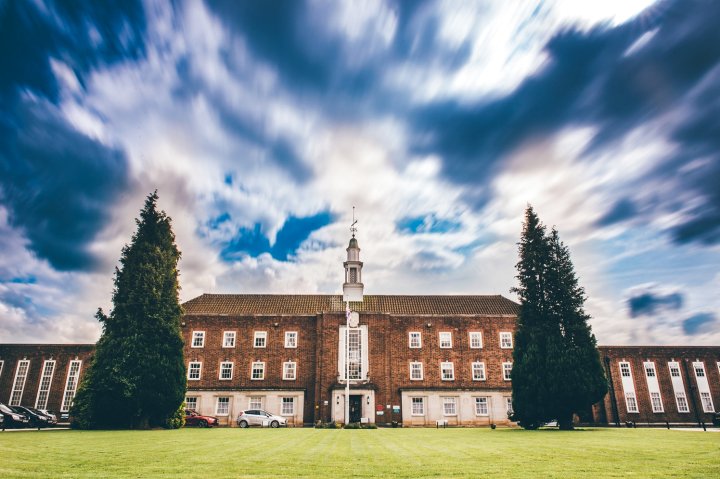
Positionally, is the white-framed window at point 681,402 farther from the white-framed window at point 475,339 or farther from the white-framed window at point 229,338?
the white-framed window at point 229,338

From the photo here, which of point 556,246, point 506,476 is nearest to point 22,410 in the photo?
point 506,476

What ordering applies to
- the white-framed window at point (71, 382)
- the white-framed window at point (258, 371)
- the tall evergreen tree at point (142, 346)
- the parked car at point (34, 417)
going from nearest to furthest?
1. the tall evergreen tree at point (142, 346)
2. the parked car at point (34, 417)
3. the white-framed window at point (71, 382)
4. the white-framed window at point (258, 371)

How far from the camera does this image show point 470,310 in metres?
46.5

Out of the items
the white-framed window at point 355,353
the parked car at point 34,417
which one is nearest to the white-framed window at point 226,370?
the white-framed window at point 355,353

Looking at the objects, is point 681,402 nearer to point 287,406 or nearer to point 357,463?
point 287,406

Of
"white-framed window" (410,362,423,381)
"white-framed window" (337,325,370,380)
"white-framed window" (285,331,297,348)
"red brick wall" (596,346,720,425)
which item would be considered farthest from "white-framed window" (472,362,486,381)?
"white-framed window" (285,331,297,348)

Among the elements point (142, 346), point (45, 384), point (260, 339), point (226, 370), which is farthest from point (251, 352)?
point (45, 384)

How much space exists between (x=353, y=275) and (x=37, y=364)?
31.7 meters

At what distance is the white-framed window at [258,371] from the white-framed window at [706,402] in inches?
1620

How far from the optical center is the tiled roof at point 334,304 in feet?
152

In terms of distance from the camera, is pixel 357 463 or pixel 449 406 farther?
pixel 449 406

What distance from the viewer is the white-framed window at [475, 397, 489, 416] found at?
137ft

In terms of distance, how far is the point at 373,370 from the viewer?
42031 mm

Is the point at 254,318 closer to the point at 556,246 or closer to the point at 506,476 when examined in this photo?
the point at 556,246
